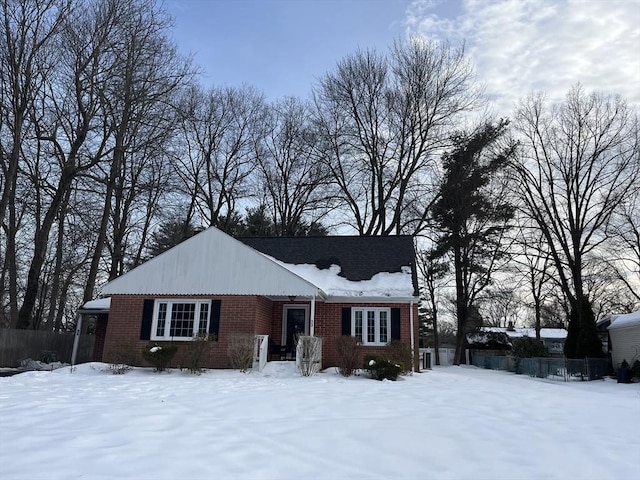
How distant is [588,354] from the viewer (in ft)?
69.4

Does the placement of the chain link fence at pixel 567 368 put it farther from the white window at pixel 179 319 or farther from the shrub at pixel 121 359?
the shrub at pixel 121 359

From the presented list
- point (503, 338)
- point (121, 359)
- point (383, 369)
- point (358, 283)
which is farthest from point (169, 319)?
point (503, 338)

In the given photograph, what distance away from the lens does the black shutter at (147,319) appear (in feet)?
48.1

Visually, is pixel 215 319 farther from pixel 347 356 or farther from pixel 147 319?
pixel 347 356

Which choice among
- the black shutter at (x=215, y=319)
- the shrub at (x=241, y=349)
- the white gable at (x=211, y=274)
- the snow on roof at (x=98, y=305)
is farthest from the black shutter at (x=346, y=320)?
the snow on roof at (x=98, y=305)

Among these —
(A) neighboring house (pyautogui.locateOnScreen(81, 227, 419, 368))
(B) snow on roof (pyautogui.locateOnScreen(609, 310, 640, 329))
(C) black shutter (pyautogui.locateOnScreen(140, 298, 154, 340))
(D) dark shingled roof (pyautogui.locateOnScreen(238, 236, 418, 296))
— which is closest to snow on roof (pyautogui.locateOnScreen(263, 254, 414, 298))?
(A) neighboring house (pyautogui.locateOnScreen(81, 227, 419, 368))

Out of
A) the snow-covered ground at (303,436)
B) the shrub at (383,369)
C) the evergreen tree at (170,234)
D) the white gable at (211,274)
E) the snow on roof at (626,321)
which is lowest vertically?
the snow-covered ground at (303,436)

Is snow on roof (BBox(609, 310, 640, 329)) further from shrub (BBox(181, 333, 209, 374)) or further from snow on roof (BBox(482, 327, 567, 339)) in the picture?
snow on roof (BBox(482, 327, 567, 339))

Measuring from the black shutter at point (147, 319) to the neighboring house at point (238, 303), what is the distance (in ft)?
0.10

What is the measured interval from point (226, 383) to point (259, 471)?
6569 mm

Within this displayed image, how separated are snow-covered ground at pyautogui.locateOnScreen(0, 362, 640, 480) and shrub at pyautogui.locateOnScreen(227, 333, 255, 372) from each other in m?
4.34

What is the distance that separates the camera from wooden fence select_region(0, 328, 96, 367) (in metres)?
17.1

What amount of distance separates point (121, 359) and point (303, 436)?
9445mm

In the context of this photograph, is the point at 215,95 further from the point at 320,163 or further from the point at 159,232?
the point at 159,232
